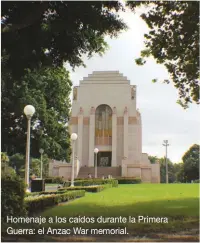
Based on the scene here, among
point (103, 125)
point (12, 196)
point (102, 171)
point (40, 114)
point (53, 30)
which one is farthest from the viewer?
point (103, 125)

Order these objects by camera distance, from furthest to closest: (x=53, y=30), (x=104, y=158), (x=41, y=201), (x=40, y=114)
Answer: (x=104, y=158)
(x=40, y=114)
(x=53, y=30)
(x=41, y=201)

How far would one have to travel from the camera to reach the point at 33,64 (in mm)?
11141

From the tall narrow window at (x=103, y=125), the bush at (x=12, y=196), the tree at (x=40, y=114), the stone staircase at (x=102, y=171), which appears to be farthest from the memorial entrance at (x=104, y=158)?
the bush at (x=12, y=196)

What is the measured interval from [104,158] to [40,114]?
Result: 27.4m

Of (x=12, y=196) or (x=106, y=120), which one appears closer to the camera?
(x=12, y=196)

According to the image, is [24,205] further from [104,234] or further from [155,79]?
[155,79]

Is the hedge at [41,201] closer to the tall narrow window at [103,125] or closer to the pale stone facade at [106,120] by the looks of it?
the pale stone facade at [106,120]

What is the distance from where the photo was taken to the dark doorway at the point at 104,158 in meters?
50.7

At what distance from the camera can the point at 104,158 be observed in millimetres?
50969

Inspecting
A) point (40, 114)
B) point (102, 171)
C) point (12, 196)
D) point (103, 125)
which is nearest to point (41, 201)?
point (12, 196)

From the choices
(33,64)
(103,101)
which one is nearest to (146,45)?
(33,64)

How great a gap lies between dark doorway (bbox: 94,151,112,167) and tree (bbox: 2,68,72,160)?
21924 mm

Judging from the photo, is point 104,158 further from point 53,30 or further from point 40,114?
point 53,30

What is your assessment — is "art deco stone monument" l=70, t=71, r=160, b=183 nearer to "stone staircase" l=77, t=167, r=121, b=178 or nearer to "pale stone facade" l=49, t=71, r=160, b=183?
"pale stone facade" l=49, t=71, r=160, b=183
